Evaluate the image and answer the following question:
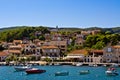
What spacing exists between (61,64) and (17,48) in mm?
25632

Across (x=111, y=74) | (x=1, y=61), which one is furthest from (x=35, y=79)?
(x=1, y=61)

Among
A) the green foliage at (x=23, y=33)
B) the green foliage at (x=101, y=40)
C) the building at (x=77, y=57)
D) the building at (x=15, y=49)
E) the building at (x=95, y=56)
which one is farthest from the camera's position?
the green foliage at (x=23, y=33)

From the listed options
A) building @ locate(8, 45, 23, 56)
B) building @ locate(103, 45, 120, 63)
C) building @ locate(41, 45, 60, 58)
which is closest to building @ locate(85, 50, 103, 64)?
building @ locate(103, 45, 120, 63)

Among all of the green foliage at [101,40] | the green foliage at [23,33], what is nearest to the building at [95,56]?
the green foliage at [101,40]

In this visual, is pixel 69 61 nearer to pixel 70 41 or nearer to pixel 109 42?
pixel 109 42

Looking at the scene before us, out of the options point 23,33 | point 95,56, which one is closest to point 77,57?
point 95,56

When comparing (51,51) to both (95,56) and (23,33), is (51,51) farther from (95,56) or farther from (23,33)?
(23,33)

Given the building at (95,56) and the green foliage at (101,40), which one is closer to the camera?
the building at (95,56)

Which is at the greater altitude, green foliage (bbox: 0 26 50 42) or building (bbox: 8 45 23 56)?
green foliage (bbox: 0 26 50 42)

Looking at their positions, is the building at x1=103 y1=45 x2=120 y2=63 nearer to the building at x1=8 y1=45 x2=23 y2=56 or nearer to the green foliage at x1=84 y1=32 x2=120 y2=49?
the green foliage at x1=84 y1=32 x2=120 y2=49

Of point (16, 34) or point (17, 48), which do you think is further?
point (16, 34)

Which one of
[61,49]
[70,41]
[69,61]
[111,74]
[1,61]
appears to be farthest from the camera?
[70,41]

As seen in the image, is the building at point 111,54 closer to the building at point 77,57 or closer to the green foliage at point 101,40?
the building at point 77,57

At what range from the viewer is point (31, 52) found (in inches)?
4176
